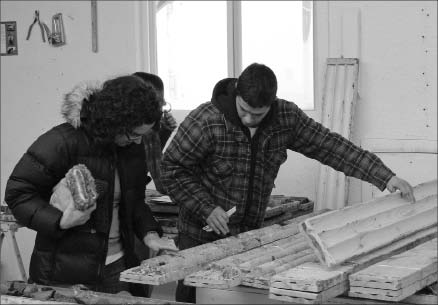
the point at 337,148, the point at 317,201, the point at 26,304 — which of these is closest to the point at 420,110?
the point at 317,201

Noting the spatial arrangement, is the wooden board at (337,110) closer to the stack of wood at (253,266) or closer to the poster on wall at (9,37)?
the stack of wood at (253,266)

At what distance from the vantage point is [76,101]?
2500 millimetres

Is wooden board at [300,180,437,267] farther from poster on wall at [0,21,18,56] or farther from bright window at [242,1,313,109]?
poster on wall at [0,21,18,56]

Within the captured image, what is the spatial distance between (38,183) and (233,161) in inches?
34.1

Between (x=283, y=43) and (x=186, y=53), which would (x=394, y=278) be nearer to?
(x=283, y=43)

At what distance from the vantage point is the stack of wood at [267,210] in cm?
374

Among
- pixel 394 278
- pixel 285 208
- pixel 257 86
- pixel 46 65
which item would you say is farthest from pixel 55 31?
pixel 394 278

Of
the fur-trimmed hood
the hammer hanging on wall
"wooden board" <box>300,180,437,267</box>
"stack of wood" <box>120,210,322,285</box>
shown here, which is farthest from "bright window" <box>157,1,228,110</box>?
the fur-trimmed hood

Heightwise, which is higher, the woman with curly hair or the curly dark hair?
the curly dark hair

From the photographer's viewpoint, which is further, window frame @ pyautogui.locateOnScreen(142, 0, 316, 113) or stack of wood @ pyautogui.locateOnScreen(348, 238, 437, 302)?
window frame @ pyautogui.locateOnScreen(142, 0, 316, 113)

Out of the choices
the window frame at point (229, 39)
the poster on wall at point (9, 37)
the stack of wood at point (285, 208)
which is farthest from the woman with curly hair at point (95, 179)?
the poster on wall at point (9, 37)

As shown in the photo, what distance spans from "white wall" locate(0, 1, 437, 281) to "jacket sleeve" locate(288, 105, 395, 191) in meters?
1.00

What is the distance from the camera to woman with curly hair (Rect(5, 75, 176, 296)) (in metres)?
2.45

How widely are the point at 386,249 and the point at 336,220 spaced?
291 mm
